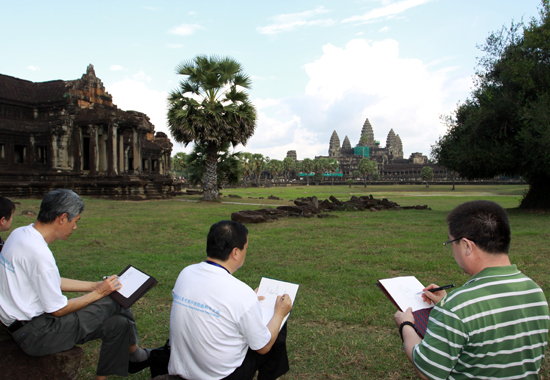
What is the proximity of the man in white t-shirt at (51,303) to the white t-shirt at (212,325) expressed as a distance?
30.6 inches

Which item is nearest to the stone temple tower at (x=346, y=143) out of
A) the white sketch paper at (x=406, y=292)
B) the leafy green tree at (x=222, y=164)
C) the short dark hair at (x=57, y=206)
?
the leafy green tree at (x=222, y=164)

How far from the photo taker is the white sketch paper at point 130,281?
2932 mm

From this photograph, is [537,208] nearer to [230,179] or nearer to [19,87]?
[230,179]

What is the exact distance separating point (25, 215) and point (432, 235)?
12679 mm

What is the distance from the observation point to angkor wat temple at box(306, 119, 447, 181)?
103 m

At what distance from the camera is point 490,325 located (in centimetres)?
174

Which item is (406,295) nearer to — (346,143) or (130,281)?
(130,281)

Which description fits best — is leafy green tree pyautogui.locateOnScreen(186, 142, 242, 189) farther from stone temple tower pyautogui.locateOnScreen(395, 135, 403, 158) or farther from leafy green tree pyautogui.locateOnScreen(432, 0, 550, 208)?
stone temple tower pyautogui.locateOnScreen(395, 135, 403, 158)

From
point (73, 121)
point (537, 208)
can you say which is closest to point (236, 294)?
point (537, 208)

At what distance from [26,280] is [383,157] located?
421ft

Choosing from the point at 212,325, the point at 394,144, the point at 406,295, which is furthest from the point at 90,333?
the point at 394,144

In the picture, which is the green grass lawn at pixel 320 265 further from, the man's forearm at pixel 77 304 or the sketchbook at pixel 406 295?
the sketchbook at pixel 406 295

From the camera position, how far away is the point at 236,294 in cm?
224

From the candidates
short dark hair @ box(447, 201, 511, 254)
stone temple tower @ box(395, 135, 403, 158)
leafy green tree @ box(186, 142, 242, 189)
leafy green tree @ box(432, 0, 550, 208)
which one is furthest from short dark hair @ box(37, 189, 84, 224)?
stone temple tower @ box(395, 135, 403, 158)
